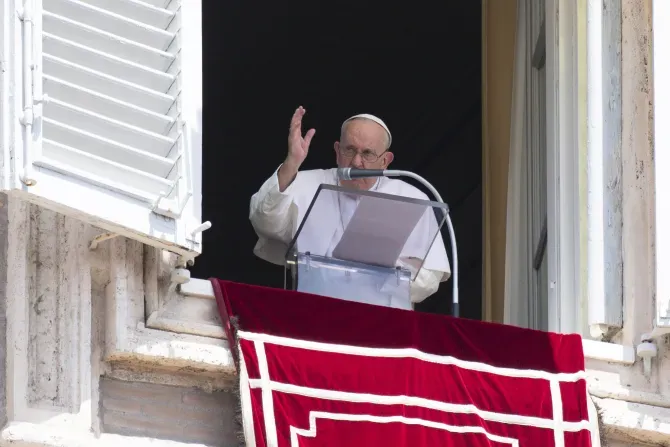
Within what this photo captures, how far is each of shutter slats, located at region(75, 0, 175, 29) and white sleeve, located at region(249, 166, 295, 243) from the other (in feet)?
3.50

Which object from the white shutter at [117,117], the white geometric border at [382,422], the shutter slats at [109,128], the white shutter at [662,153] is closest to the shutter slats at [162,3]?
the white shutter at [117,117]

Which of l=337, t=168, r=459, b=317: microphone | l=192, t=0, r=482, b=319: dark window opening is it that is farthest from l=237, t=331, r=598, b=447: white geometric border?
l=192, t=0, r=482, b=319: dark window opening

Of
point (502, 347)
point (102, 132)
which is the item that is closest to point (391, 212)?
point (502, 347)

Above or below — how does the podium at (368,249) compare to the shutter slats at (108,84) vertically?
below

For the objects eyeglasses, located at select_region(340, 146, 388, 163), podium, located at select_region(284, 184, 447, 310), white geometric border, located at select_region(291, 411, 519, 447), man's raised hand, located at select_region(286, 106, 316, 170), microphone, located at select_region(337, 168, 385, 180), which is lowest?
white geometric border, located at select_region(291, 411, 519, 447)

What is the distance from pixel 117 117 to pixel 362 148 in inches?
70.9

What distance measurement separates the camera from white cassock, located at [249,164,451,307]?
8355mm

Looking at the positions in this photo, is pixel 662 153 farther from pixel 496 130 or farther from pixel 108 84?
pixel 496 130

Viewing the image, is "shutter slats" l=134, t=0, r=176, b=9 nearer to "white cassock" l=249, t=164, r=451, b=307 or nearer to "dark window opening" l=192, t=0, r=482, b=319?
"white cassock" l=249, t=164, r=451, b=307

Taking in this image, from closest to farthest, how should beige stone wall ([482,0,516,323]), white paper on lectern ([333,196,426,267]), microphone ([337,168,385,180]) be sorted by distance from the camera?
white paper on lectern ([333,196,426,267]), microphone ([337,168,385,180]), beige stone wall ([482,0,516,323])

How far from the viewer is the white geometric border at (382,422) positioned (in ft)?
24.1

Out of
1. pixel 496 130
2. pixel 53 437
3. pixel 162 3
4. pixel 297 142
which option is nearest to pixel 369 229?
pixel 297 142

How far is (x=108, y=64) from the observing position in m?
7.40

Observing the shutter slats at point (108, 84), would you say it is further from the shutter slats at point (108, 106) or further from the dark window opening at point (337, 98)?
the dark window opening at point (337, 98)
